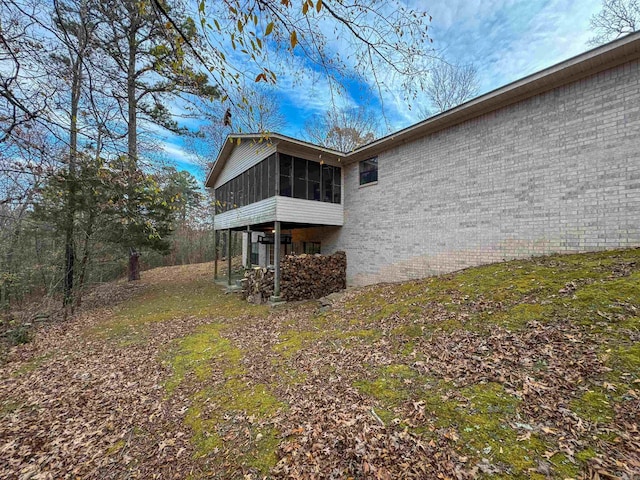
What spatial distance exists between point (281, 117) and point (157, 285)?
10.5m

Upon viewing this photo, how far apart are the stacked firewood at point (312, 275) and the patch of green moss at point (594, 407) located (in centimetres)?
750

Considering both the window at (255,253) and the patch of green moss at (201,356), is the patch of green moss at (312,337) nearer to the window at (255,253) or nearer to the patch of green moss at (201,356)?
the patch of green moss at (201,356)

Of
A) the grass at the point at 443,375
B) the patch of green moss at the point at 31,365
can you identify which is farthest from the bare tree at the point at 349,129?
the patch of green moss at the point at 31,365

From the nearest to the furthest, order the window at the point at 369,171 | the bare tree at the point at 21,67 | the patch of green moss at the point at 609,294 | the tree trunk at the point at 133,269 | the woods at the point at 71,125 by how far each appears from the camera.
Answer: the bare tree at the point at 21,67 < the woods at the point at 71,125 < the patch of green moss at the point at 609,294 < the window at the point at 369,171 < the tree trunk at the point at 133,269

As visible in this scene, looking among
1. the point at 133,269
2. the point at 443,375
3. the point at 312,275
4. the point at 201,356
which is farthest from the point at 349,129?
the point at 443,375

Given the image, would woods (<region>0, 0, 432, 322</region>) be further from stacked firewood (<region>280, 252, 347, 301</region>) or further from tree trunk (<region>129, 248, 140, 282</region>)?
tree trunk (<region>129, 248, 140, 282</region>)

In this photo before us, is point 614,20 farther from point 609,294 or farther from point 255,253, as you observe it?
point 255,253

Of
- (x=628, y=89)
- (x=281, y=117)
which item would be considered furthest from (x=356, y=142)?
(x=628, y=89)

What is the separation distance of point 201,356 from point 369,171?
814cm

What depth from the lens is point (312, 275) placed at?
9.62 m

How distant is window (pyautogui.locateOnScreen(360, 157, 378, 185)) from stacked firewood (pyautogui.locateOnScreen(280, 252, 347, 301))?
9.89 feet

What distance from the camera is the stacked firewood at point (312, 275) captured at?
9.09m

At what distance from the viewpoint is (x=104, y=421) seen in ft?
10.5

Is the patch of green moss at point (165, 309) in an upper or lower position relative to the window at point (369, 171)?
lower
